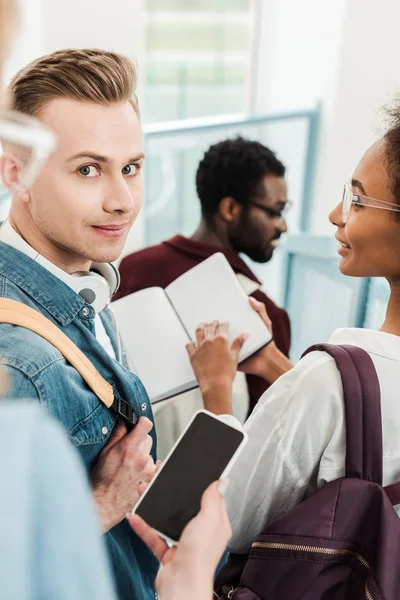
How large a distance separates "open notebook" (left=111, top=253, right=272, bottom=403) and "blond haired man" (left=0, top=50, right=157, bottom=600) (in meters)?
0.24

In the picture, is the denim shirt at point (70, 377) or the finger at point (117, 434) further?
the finger at point (117, 434)

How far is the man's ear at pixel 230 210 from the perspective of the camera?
172 cm

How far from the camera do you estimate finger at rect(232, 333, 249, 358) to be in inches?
44.4

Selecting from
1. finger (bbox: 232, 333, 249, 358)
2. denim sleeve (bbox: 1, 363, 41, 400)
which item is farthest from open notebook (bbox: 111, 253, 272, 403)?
denim sleeve (bbox: 1, 363, 41, 400)

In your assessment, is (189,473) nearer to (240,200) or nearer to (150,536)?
(150,536)

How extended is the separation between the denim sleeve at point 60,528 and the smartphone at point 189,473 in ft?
0.94

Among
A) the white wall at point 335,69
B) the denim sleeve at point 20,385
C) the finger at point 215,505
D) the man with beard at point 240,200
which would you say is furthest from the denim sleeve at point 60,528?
the white wall at point 335,69

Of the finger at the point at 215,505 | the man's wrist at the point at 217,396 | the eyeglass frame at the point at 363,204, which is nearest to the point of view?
the finger at the point at 215,505

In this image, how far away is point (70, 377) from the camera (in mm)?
723

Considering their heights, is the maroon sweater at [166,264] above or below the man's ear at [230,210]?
below

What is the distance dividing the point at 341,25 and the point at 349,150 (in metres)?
0.47

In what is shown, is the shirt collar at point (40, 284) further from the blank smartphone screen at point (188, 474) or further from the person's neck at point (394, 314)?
the person's neck at point (394, 314)

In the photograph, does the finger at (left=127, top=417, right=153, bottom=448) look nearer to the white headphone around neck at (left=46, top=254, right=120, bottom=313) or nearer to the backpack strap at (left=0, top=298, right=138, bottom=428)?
the backpack strap at (left=0, top=298, right=138, bottom=428)

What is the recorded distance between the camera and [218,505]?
522mm
